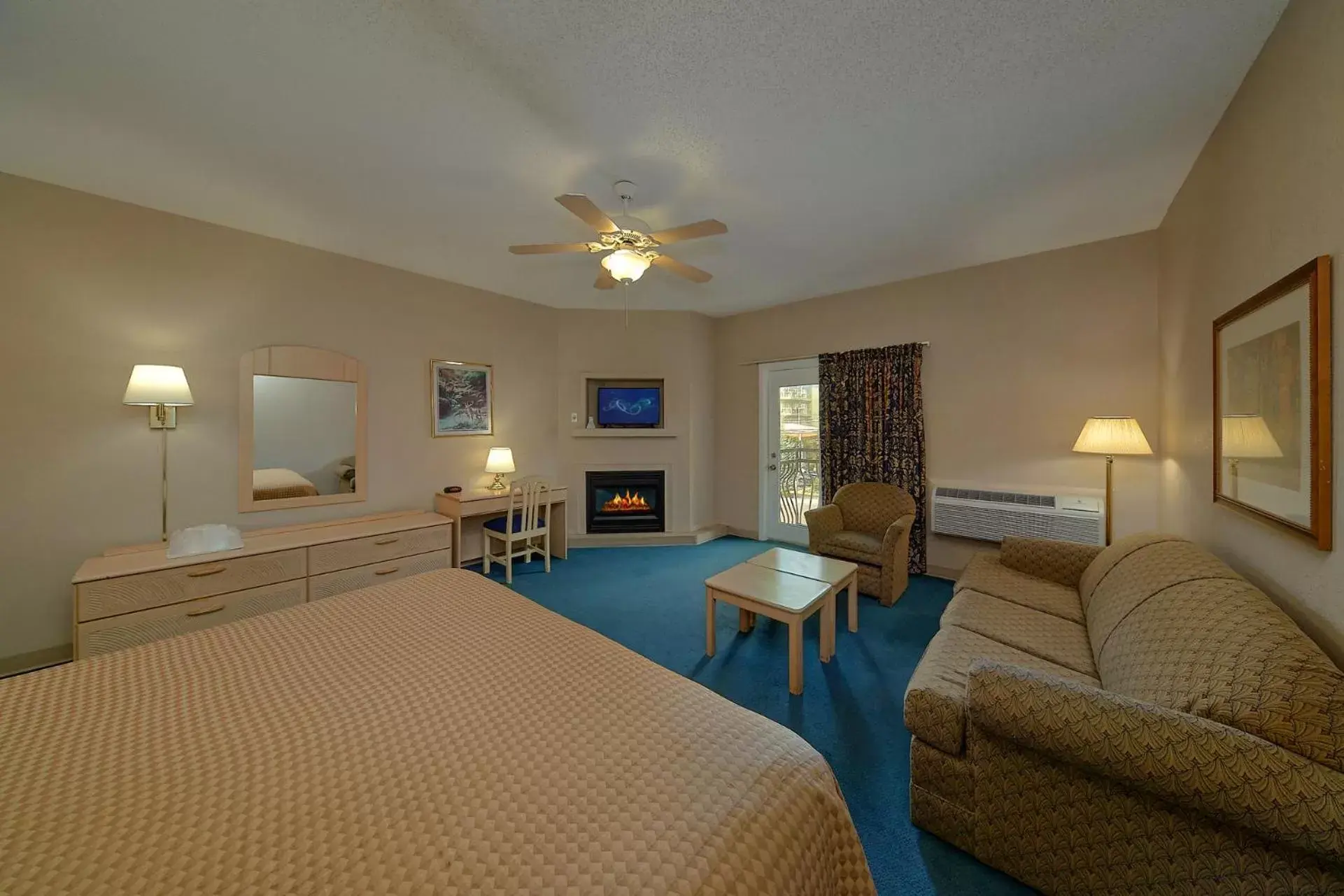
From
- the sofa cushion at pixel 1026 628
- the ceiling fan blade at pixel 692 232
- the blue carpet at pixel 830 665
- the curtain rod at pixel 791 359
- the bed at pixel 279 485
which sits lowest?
the blue carpet at pixel 830 665

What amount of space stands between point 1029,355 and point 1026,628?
2.39 meters

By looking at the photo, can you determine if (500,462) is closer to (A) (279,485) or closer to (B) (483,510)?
(B) (483,510)

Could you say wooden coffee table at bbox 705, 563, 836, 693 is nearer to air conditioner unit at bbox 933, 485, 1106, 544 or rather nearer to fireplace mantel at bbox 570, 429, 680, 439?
air conditioner unit at bbox 933, 485, 1106, 544

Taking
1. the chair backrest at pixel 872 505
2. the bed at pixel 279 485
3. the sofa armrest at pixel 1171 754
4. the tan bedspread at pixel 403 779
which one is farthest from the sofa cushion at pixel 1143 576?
the bed at pixel 279 485

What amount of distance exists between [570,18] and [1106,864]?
290cm

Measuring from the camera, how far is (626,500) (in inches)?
199

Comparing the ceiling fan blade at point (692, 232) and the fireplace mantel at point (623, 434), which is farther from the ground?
the ceiling fan blade at point (692, 232)

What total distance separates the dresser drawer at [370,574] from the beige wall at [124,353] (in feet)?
2.20

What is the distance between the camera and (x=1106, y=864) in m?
1.16

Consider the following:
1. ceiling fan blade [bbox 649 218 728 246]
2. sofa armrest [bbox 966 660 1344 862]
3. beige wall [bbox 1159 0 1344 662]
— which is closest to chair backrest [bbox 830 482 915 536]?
beige wall [bbox 1159 0 1344 662]

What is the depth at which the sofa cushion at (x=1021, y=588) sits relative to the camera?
2211 mm

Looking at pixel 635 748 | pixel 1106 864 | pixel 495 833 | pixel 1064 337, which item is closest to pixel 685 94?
pixel 635 748

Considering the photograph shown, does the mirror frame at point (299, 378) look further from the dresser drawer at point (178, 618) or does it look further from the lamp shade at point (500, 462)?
the lamp shade at point (500, 462)

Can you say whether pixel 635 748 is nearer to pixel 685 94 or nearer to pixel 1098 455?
pixel 685 94
